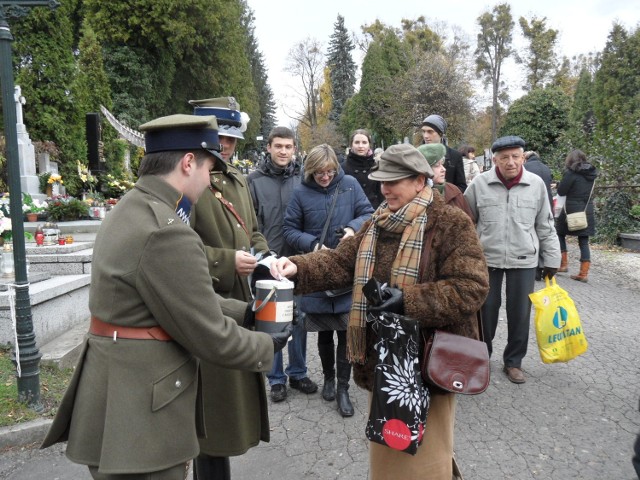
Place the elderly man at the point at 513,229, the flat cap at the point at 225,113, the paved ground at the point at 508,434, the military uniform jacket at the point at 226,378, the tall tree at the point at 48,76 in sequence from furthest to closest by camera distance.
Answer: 1. the tall tree at the point at 48,76
2. the elderly man at the point at 513,229
3. the paved ground at the point at 508,434
4. the flat cap at the point at 225,113
5. the military uniform jacket at the point at 226,378

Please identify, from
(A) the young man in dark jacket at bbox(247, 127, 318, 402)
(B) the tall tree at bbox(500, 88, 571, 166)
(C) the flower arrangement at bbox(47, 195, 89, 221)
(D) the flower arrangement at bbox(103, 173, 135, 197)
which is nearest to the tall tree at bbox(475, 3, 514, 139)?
(B) the tall tree at bbox(500, 88, 571, 166)

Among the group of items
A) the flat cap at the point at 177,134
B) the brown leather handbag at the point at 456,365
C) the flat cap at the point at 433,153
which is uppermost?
the flat cap at the point at 433,153

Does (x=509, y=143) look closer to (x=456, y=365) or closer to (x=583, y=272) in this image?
(x=456, y=365)

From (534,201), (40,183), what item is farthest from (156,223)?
(40,183)

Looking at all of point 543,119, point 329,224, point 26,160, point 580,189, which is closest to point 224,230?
point 329,224

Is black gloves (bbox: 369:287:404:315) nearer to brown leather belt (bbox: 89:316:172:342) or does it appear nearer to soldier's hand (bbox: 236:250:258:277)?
soldier's hand (bbox: 236:250:258:277)

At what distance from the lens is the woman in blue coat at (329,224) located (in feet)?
13.0

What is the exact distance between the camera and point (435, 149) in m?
4.13

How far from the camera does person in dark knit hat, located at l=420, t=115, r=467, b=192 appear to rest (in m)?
5.21

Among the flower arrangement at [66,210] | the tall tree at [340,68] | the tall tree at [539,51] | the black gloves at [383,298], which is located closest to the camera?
the black gloves at [383,298]

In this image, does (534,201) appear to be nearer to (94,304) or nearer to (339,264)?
(339,264)

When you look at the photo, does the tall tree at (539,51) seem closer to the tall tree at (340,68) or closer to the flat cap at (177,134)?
the tall tree at (340,68)

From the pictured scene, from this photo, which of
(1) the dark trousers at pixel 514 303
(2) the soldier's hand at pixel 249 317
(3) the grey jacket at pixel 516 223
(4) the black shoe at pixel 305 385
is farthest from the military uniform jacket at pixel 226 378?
(1) the dark trousers at pixel 514 303

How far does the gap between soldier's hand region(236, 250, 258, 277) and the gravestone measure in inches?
485
